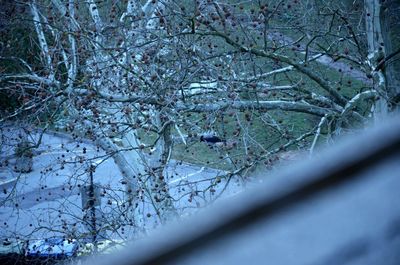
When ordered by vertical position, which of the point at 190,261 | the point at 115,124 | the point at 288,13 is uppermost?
the point at 288,13

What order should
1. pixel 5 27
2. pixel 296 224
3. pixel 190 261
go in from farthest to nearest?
1. pixel 5 27
2. pixel 296 224
3. pixel 190 261

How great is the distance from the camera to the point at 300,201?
0.92 metres

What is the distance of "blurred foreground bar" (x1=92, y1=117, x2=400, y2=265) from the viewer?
2.70 ft

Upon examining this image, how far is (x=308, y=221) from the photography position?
3.04ft

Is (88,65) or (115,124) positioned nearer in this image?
(115,124)

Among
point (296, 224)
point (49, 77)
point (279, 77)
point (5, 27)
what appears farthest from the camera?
point (279, 77)

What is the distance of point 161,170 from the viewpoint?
23.6 ft

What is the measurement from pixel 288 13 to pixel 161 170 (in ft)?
9.48

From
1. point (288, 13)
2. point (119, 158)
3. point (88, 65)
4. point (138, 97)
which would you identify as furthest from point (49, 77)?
point (288, 13)

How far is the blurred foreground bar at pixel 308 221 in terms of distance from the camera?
823 millimetres

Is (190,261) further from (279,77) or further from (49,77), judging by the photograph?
(279,77)

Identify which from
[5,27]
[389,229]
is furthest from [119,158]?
[389,229]

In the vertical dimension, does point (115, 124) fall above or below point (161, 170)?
above

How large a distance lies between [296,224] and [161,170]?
6338mm
